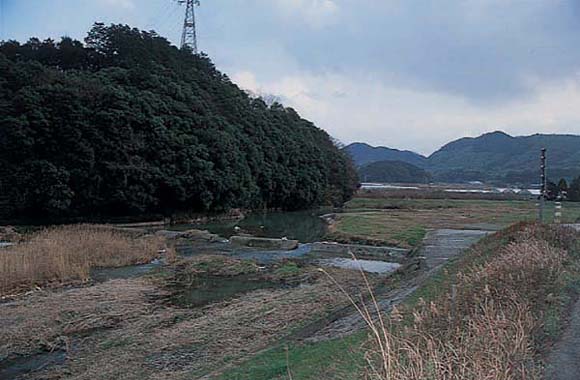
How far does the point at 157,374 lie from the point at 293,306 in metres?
4.85

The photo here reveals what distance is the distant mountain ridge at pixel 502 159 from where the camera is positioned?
97969 mm

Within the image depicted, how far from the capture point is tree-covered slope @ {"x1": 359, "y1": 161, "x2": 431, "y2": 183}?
454 ft

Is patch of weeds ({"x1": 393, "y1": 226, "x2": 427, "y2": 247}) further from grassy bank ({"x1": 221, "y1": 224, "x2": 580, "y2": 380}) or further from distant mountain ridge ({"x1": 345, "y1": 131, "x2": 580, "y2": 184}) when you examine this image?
distant mountain ridge ({"x1": 345, "y1": 131, "x2": 580, "y2": 184})

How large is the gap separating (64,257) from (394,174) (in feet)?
424

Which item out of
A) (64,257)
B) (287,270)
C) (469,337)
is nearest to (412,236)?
(287,270)

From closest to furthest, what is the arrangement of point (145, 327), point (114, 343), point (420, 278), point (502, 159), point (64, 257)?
point (114, 343), point (145, 327), point (420, 278), point (64, 257), point (502, 159)

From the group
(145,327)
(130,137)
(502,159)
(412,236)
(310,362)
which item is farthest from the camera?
(502,159)

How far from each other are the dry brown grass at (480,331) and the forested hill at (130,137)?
28609mm

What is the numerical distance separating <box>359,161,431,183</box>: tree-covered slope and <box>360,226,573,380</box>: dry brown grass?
130645mm

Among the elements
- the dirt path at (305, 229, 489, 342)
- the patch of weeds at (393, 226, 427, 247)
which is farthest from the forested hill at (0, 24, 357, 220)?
the dirt path at (305, 229, 489, 342)

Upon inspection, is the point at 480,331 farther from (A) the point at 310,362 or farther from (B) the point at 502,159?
(B) the point at 502,159

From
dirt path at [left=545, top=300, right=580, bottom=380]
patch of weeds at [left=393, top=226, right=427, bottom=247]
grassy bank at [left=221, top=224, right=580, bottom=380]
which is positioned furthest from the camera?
patch of weeds at [left=393, top=226, right=427, bottom=247]

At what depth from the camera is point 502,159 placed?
13288 centimetres

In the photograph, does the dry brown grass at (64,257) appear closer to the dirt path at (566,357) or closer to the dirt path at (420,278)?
the dirt path at (420,278)
